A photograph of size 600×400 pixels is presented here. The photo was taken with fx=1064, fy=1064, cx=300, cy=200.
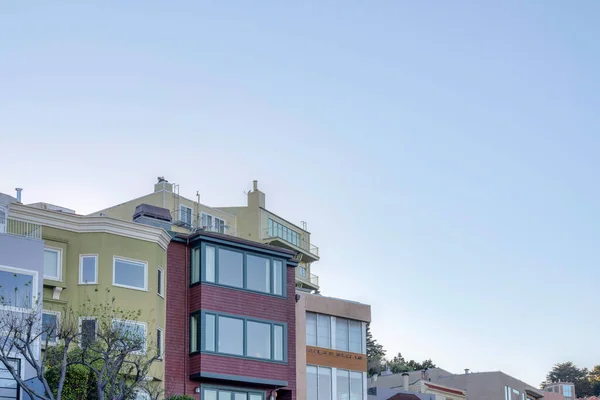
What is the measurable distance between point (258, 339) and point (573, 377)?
3903 inches

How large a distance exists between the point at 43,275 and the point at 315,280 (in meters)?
48.0

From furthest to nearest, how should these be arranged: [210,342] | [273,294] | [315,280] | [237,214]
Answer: [315,280], [237,214], [273,294], [210,342]

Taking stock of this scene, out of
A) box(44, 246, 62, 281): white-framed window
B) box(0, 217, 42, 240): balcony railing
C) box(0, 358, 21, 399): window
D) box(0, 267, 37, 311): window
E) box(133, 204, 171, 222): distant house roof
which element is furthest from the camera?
box(133, 204, 171, 222): distant house roof

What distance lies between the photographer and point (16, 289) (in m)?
36.1

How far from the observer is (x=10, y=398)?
3622cm

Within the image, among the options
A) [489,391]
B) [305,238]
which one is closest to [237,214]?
[305,238]

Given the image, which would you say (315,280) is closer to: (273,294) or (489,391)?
(489,391)

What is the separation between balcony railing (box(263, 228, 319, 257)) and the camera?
8212cm

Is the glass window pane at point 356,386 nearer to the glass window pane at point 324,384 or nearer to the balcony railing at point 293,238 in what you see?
the glass window pane at point 324,384

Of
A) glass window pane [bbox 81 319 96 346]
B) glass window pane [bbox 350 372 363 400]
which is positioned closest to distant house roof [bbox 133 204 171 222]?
glass window pane [bbox 81 319 96 346]

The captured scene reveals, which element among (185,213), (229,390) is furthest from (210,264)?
(185,213)

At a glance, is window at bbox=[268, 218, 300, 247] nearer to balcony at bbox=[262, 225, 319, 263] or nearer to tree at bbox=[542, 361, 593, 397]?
balcony at bbox=[262, 225, 319, 263]

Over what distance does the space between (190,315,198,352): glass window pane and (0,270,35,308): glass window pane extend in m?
9.74

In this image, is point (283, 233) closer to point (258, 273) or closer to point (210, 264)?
point (258, 273)
